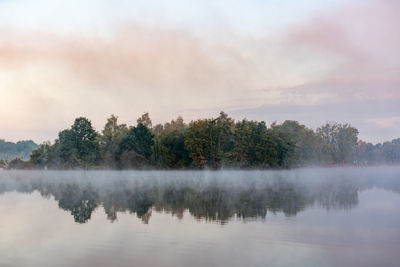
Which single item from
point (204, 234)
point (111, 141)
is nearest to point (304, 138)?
point (111, 141)

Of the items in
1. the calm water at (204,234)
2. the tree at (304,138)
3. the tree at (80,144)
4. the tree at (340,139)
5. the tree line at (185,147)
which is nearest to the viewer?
the calm water at (204,234)

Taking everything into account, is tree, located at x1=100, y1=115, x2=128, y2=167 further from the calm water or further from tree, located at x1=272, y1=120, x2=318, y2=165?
the calm water

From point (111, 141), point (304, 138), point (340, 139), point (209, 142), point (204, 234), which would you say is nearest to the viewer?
point (204, 234)

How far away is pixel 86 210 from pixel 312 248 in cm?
1755

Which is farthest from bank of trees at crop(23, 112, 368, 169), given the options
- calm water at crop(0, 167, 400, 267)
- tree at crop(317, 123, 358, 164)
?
calm water at crop(0, 167, 400, 267)

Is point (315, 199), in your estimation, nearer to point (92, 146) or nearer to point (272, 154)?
point (272, 154)

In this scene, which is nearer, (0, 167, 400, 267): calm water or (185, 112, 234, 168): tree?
(0, 167, 400, 267): calm water

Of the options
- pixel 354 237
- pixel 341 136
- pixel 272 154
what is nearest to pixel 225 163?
pixel 272 154

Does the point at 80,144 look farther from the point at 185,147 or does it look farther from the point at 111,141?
the point at 185,147

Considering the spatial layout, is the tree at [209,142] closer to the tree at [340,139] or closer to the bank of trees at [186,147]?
the bank of trees at [186,147]

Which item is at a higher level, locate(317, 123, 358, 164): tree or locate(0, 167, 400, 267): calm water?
locate(317, 123, 358, 164): tree

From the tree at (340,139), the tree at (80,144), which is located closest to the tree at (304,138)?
the tree at (340,139)

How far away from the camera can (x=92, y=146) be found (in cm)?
12519

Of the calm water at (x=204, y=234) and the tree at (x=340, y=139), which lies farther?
the tree at (x=340, y=139)
